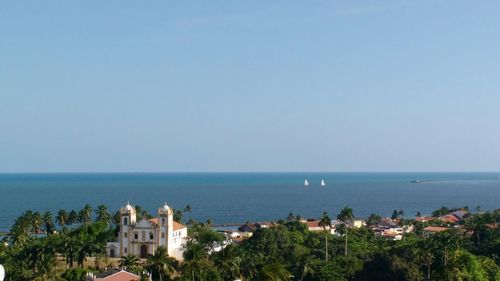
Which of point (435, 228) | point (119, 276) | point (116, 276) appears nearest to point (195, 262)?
point (119, 276)

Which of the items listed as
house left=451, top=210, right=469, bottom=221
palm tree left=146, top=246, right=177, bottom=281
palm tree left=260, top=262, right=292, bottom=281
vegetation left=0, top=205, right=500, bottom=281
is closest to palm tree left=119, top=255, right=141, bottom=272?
vegetation left=0, top=205, right=500, bottom=281

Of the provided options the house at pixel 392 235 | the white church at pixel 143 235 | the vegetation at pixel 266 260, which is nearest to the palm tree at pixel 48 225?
the vegetation at pixel 266 260

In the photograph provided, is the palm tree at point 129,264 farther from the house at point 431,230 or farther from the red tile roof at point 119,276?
the house at point 431,230

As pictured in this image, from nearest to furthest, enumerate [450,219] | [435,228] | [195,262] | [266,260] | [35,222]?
[195,262]
[266,260]
[35,222]
[435,228]
[450,219]

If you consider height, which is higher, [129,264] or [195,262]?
[195,262]

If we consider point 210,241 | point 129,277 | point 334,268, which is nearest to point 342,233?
point 210,241

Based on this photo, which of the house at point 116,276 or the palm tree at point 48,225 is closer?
the house at point 116,276

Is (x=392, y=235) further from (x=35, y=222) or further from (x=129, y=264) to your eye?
(x=129, y=264)

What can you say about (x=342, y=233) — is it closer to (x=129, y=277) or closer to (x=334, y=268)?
(x=334, y=268)
